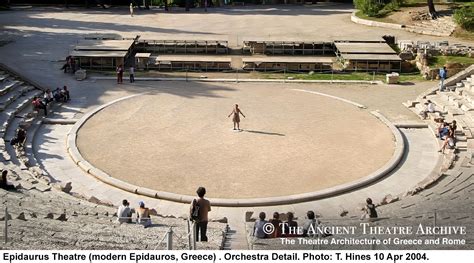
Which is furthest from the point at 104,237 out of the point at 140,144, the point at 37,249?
the point at 140,144

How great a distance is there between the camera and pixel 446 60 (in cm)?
4981

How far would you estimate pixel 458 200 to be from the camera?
2264cm

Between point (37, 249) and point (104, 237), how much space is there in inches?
97.7

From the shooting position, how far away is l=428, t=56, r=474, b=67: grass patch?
4900 cm

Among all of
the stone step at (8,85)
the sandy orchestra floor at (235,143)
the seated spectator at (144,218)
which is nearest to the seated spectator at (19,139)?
the sandy orchestra floor at (235,143)

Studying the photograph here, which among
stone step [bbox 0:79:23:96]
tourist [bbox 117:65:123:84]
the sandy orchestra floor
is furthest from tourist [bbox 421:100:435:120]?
stone step [bbox 0:79:23:96]

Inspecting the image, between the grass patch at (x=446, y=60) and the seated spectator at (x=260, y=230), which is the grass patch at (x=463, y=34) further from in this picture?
the seated spectator at (x=260, y=230)

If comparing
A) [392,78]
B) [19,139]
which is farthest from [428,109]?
[19,139]

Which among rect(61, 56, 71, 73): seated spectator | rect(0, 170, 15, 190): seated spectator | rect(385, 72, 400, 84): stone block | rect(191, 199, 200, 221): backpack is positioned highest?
rect(61, 56, 71, 73): seated spectator

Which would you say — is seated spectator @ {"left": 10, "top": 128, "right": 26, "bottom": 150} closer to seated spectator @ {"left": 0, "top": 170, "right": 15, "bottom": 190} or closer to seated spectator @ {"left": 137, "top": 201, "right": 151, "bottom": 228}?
seated spectator @ {"left": 0, "top": 170, "right": 15, "bottom": 190}

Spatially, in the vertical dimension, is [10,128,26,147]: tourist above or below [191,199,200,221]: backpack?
below

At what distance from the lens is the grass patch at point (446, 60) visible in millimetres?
49000

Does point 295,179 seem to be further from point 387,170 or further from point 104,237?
point 104,237

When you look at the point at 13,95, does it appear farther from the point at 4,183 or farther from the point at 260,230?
the point at 260,230
